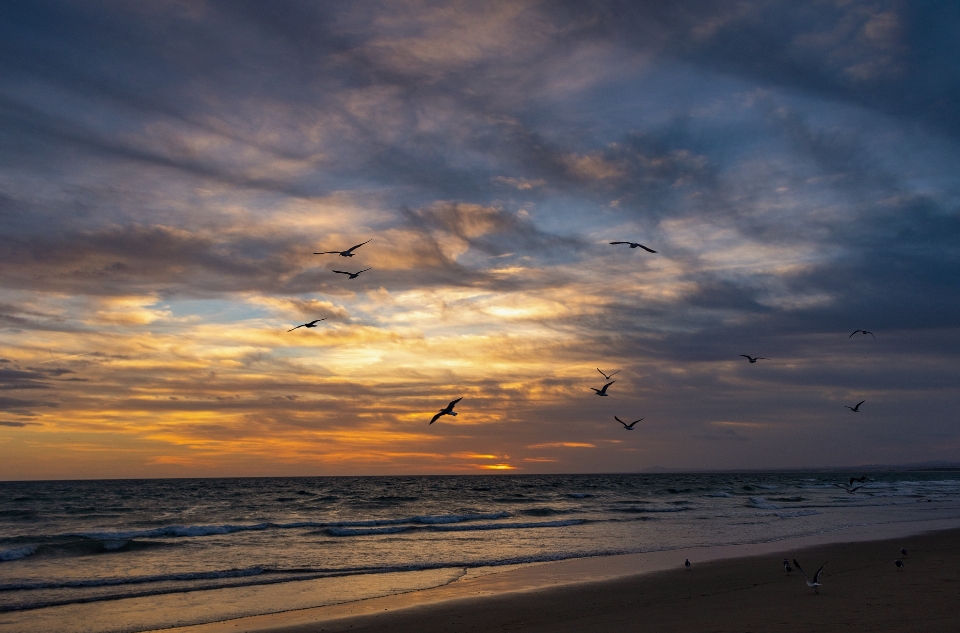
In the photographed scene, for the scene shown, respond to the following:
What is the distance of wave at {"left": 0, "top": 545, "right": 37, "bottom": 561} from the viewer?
26.3 meters

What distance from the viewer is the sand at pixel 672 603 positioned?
13.4 m

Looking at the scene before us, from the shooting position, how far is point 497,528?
3666 centimetres

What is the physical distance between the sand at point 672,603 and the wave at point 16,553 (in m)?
17.0

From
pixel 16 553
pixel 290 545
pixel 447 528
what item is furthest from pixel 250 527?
pixel 16 553

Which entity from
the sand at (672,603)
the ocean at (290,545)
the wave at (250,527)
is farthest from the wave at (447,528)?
the sand at (672,603)

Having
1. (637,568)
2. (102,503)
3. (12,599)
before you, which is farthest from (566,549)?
(102,503)

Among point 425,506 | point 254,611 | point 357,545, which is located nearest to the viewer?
point 254,611

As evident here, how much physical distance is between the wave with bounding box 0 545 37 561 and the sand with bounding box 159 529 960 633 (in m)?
17.0

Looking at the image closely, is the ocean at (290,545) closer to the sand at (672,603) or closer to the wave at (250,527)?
the wave at (250,527)

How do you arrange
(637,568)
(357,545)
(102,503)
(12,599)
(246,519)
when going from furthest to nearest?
(102,503) → (246,519) → (357,545) → (637,568) → (12,599)

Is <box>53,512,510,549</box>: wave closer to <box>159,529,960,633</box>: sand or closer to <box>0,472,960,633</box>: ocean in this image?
<box>0,472,960,633</box>: ocean

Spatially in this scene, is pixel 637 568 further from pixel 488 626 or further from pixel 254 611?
pixel 254 611

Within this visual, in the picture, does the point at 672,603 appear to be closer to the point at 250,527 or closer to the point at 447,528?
the point at 447,528

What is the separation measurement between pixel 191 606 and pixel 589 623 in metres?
9.94
